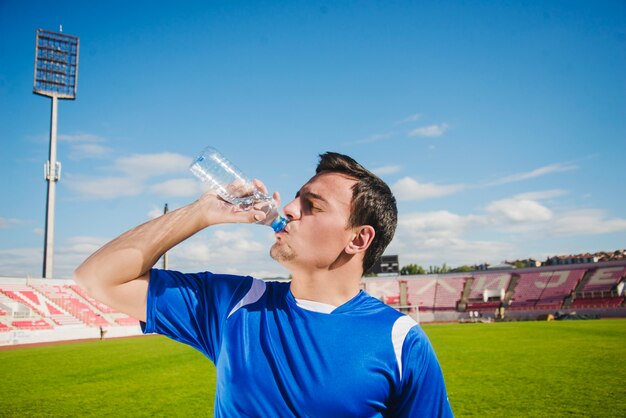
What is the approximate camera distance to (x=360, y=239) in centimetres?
238

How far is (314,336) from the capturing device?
6.58 ft

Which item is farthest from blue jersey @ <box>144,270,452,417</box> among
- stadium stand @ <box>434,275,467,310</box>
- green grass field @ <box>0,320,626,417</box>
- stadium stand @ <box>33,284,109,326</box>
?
stadium stand @ <box>434,275,467,310</box>

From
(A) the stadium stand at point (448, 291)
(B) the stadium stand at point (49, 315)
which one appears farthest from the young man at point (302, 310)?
(A) the stadium stand at point (448, 291)

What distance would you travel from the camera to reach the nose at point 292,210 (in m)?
2.23

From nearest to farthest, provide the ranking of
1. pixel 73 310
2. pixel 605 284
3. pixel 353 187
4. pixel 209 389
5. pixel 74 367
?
pixel 353 187
pixel 209 389
pixel 74 367
pixel 73 310
pixel 605 284

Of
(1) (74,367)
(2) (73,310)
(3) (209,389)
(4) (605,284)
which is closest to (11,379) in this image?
(1) (74,367)

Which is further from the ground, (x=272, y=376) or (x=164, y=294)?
(x=164, y=294)

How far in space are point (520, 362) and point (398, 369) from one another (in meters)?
13.3

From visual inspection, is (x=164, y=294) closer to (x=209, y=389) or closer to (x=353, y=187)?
(x=353, y=187)

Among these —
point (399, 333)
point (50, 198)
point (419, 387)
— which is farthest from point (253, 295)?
point (50, 198)

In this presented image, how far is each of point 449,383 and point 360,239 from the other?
9.24 metres

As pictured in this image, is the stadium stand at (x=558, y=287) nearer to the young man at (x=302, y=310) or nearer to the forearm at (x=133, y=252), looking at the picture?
the young man at (x=302, y=310)

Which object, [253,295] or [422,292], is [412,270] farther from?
[253,295]

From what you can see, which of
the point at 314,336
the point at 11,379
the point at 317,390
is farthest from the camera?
the point at 11,379
